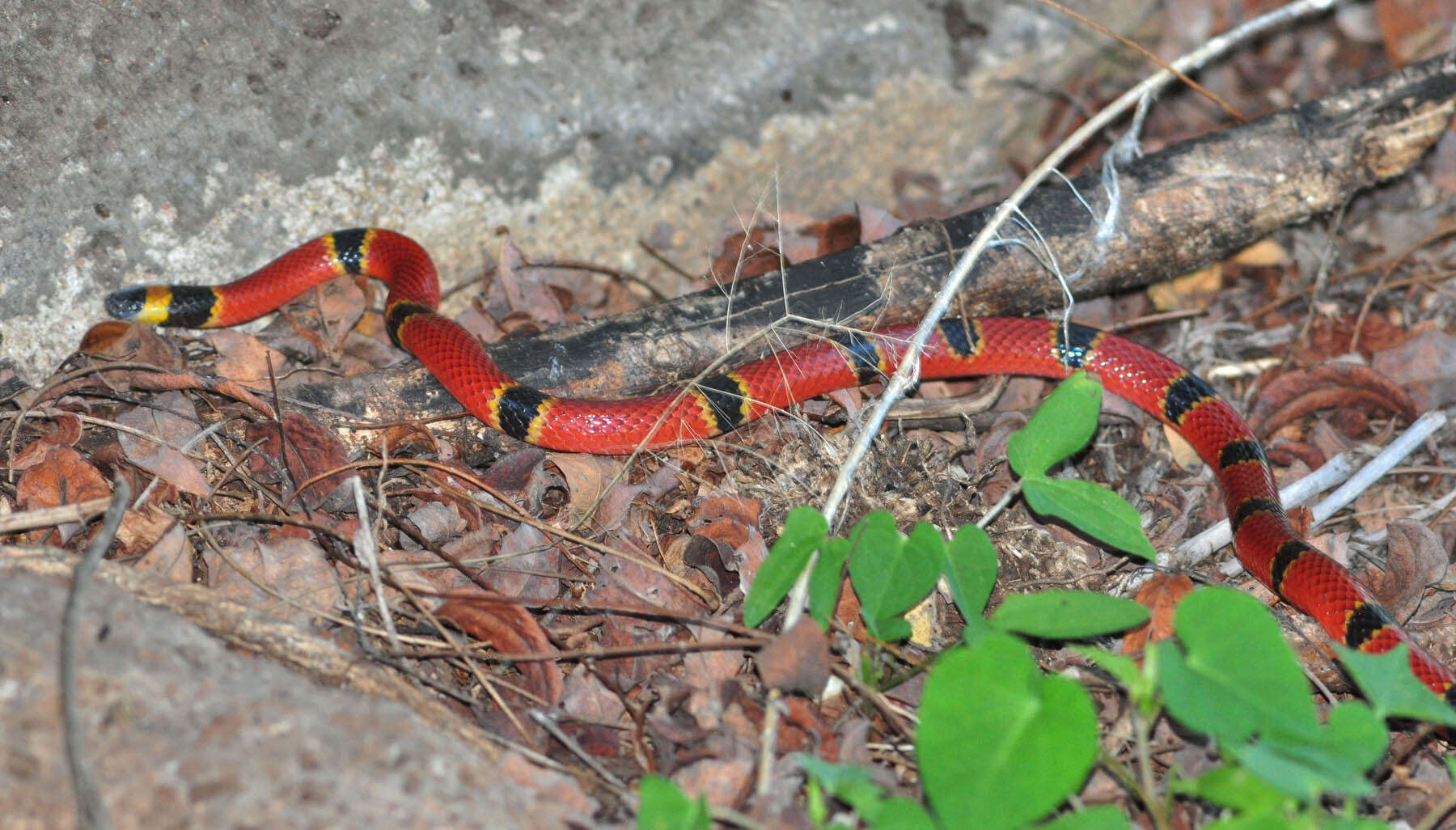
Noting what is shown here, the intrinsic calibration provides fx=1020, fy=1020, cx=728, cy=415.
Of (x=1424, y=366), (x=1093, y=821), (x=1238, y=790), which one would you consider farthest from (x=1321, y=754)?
(x=1424, y=366)

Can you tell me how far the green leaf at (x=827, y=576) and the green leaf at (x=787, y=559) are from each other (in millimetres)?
53

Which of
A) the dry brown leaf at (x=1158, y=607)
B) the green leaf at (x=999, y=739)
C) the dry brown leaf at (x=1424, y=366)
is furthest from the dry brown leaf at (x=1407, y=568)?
the green leaf at (x=999, y=739)

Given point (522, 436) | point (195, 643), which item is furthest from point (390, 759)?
point (522, 436)

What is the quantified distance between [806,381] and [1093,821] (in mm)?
2307

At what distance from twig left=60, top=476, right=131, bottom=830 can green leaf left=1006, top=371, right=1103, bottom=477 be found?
2611mm

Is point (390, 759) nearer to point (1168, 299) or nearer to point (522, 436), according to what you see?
point (522, 436)

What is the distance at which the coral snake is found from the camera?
3.89 meters

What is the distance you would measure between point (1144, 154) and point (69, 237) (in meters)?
4.94

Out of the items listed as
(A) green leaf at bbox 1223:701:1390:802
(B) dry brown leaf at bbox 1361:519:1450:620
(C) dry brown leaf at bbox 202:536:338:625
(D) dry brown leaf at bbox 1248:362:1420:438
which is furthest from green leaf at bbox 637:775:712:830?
(D) dry brown leaf at bbox 1248:362:1420:438

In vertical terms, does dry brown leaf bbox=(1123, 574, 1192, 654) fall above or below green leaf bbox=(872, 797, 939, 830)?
below

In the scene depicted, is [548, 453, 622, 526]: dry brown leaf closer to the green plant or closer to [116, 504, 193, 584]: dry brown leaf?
[116, 504, 193, 584]: dry brown leaf

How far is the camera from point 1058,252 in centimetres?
481

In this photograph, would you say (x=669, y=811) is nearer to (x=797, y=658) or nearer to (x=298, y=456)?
(x=797, y=658)

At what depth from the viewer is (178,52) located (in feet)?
13.6
